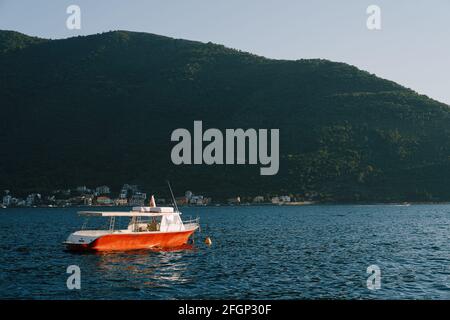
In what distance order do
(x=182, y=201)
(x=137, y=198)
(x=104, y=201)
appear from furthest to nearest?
(x=182, y=201), (x=104, y=201), (x=137, y=198)

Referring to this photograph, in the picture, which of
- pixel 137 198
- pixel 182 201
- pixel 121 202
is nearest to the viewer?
pixel 137 198

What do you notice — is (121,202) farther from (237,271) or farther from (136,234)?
(237,271)

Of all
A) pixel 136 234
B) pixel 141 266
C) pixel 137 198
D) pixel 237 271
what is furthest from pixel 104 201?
pixel 237 271

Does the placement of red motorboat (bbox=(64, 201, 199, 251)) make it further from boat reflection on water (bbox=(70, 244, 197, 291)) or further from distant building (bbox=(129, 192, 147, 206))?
distant building (bbox=(129, 192, 147, 206))

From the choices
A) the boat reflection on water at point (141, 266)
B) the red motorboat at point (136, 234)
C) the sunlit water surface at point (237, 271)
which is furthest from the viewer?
the red motorboat at point (136, 234)

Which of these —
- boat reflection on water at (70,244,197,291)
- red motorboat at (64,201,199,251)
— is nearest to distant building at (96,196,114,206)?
red motorboat at (64,201,199,251)

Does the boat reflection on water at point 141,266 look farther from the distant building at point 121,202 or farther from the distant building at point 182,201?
the distant building at point 121,202

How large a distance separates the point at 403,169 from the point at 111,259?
6797 inches

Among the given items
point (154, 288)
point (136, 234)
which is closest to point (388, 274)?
point (154, 288)

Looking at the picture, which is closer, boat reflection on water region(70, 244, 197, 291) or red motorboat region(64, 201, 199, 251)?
boat reflection on water region(70, 244, 197, 291)

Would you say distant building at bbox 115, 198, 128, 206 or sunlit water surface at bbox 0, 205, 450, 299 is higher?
distant building at bbox 115, 198, 128, 206

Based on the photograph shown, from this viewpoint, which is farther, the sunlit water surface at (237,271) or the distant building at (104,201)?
the distant building at (104,201)

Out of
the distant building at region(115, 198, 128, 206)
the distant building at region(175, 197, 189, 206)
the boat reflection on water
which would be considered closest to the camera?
the boat reflection on water

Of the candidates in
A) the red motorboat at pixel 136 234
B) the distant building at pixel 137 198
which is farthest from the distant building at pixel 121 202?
the red motorboat at pixel 136 234
